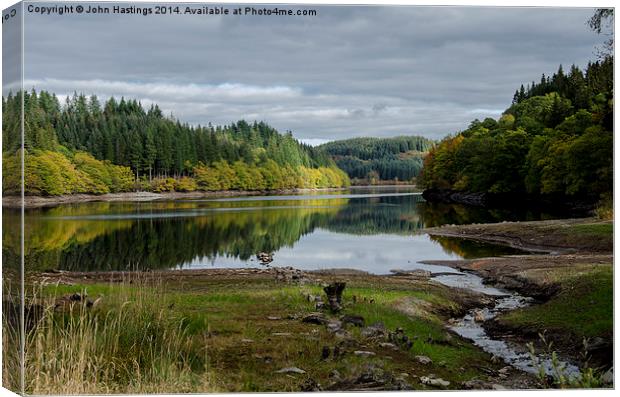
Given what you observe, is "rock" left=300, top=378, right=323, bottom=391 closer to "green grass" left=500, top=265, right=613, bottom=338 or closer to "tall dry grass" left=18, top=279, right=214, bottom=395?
"tall dry grass" left=18, top=279, right=214, bottom=395

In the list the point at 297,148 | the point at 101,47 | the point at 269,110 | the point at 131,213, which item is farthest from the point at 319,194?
the point at 101,47

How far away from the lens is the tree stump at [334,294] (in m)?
11.7

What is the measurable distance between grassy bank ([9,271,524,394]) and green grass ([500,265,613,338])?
1676 mm

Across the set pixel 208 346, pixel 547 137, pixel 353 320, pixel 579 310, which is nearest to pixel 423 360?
pixel 353 320

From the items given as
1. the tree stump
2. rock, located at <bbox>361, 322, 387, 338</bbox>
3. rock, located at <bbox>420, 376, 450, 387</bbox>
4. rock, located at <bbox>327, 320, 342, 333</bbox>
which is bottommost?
rock, located at <bbox>420, 376, 450, 387</bbox>

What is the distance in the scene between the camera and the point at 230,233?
1180 cm

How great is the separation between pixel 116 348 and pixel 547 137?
10658mm

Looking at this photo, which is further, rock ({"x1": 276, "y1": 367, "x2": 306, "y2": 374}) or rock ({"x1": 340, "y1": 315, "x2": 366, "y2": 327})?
rock ({"x1": 340, "y1": 315, "x2": 366, "y2": 327})

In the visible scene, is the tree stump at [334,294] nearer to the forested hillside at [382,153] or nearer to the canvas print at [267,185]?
the canvas print at [267,185]

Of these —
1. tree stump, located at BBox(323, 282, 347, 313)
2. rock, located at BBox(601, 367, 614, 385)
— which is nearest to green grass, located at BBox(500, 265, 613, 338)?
rock, located at BBox(601, 367, 614, 385)

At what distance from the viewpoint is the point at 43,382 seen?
9.30 m

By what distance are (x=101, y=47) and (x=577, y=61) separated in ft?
22.8

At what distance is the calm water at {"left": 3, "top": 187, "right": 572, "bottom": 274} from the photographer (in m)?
10.6

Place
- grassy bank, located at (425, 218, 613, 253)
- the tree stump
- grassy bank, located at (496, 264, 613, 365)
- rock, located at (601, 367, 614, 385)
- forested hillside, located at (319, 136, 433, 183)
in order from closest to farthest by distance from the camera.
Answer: rock, located at (601, 367, 614, 385) < grassy bank, located at (496, 264, 613, 365) < the tree stump < forested hillside, located at (319, 136, 433, 183) < grassy bank, located at (425, 218, 613, 253)
